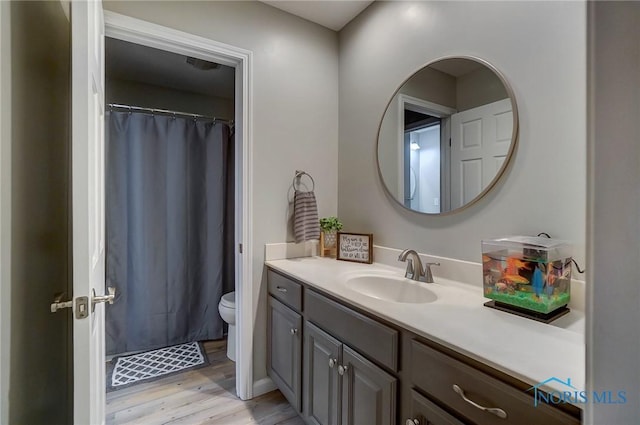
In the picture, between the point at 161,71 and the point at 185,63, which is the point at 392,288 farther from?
the point at 161,71

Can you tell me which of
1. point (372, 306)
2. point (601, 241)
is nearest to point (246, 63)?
point (372, 306)

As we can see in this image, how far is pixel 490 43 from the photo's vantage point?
135 centimetres

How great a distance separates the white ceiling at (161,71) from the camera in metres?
2.36

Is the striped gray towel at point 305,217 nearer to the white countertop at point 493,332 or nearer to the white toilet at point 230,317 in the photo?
the white countertop at point 493,332

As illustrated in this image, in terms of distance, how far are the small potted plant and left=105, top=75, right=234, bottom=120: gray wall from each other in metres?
1.85

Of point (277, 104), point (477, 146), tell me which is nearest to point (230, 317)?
point (277, 104)

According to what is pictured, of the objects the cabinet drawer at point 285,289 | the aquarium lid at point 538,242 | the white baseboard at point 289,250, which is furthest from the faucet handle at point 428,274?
the white baseboard at point 289,250

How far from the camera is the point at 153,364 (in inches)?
89.5

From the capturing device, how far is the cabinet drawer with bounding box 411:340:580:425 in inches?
26.1

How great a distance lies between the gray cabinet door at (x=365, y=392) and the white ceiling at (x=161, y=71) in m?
2.39

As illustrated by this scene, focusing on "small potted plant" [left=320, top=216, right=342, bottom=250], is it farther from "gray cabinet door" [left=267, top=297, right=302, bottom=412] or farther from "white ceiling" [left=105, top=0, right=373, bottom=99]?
"white ceiling" [left=105, top=0, right=373, bottom=99]

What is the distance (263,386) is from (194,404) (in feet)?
1.35

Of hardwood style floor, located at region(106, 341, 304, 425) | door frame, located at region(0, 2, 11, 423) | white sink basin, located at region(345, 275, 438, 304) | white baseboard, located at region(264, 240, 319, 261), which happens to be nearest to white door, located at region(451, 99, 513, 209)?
white sink basin, located at region(345, 275, 438, 304)

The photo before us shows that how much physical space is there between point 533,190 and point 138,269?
8.94 feet
